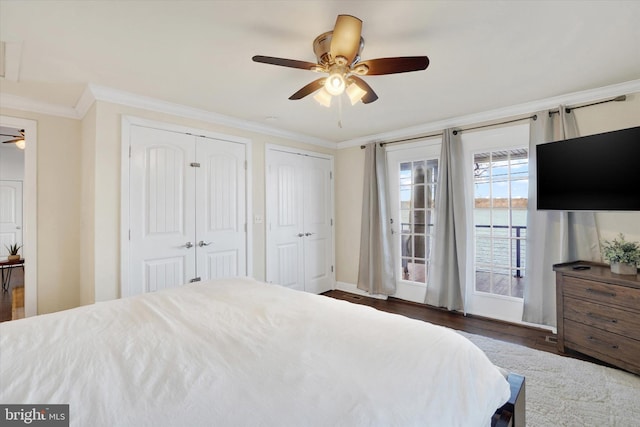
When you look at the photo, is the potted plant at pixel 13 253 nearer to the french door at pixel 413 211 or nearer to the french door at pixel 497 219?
the french door at pixel 413 211

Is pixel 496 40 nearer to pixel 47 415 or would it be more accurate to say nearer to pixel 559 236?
pixel 559 236

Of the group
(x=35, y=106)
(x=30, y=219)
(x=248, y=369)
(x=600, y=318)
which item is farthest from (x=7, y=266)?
(x=600, y=318)

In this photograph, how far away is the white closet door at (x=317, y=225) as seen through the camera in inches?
175

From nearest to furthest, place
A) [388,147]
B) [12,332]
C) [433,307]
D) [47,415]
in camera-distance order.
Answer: [47,415]
[12,332]
[433,307]
[388,147]

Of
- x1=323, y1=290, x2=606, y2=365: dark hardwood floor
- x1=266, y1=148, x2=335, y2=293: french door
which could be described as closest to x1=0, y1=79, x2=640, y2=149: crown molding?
x1=266, y1=148, x2=335, y2=293: french door

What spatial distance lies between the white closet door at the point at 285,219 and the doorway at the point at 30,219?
238 centimetres

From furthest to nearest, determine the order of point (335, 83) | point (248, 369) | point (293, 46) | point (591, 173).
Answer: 1. point (591, 173)
2. point (293, 46)
3. point (335, 83)
4. point (248, 369)

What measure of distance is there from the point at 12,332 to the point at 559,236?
412cm

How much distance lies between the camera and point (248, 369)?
3.25 ft

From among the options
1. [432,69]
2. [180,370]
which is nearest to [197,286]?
[180,370]

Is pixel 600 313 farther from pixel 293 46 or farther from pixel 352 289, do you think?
pixel 293 46

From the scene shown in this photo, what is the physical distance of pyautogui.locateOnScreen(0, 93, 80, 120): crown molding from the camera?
2777 millimetres

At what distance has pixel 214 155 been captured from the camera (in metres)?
3.42

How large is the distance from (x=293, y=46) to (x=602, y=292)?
9.97 ft
